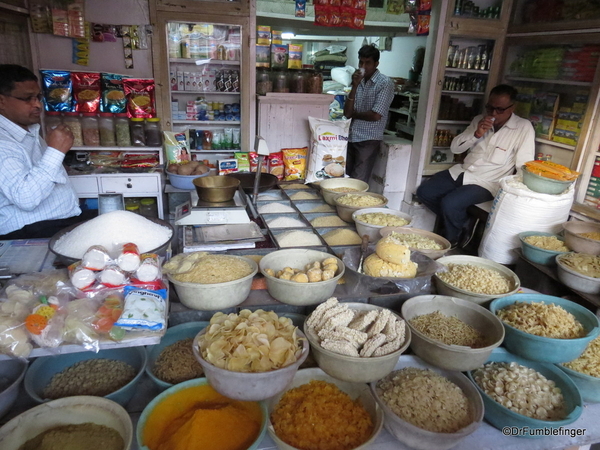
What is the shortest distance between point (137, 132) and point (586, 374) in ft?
11.5

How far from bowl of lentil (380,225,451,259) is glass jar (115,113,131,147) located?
2588 mm

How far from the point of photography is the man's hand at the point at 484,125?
3.39 meters

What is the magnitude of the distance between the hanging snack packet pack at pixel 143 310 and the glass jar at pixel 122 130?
105 inches

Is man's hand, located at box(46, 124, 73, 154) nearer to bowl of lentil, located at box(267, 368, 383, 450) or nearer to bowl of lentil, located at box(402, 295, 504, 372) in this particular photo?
bowl of lentil, located at box(267, 368, 383, 450)

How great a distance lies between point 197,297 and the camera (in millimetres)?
1352

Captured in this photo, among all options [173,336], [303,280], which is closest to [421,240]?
[303,280]

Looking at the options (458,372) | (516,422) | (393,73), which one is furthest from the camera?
(393,73)

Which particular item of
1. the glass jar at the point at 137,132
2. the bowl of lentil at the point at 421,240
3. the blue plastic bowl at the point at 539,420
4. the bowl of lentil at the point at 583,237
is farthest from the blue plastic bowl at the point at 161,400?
the glass jar at the point at 137,132

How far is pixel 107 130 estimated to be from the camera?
11.4 ft

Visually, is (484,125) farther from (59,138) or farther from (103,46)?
(103,46)

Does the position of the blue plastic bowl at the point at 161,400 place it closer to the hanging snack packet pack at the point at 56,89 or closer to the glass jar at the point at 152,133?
the glass jar at the point at 152,133

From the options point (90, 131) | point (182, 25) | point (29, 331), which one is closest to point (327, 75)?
point (182, 25)

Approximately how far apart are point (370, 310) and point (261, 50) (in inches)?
125

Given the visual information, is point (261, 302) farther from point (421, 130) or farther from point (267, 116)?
point (421, 130)
